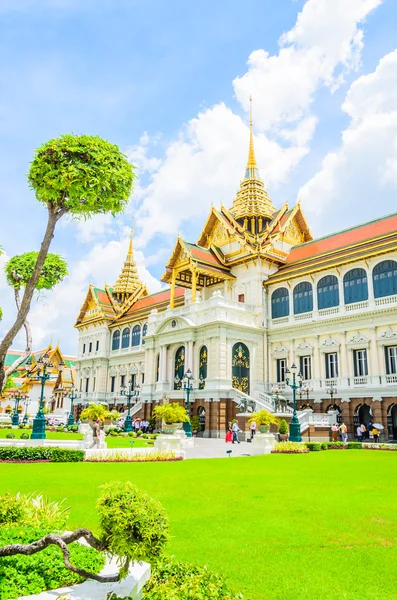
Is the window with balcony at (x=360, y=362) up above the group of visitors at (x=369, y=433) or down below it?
above

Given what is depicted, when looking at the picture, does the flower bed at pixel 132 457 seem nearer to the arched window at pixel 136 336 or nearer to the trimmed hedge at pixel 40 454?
the trimmed hedge at pixel 40 454

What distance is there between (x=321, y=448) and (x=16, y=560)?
66.5ft

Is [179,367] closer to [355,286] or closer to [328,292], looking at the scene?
[328,292]

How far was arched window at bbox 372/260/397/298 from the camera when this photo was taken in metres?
29.8

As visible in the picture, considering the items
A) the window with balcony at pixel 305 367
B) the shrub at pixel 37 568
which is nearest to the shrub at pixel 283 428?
the window with balcony at pixel 305 367

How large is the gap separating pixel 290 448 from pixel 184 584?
17977mm

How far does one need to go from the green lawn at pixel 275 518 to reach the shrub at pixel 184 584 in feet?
1.39

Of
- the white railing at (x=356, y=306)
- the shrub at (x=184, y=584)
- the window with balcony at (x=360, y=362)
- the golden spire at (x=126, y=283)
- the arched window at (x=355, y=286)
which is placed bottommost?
the shrub at (x=184, y=584)

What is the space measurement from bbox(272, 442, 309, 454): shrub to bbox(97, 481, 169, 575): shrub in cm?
1814

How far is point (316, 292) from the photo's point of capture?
34.3 m

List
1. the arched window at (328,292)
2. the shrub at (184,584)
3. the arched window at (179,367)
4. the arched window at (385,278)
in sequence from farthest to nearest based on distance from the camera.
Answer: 1. the arched window at (179,367)
2. the arched window at (328,292)
3. the arched window at (385,278)
4. the shrub at (184,584)

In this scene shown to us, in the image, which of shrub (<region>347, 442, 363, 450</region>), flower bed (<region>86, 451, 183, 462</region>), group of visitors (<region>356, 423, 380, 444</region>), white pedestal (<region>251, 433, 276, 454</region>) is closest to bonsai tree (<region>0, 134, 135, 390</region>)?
flower bed (<region>86, 451, 183, 462</region>)

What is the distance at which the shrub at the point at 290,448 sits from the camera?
2137cm

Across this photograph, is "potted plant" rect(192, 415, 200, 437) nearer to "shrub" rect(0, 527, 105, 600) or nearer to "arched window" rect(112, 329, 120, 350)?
"arched window" rect(112, 329, 120, 350)
